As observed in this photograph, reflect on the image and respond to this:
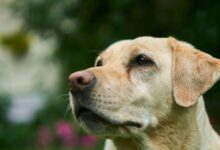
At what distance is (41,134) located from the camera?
1124 cm

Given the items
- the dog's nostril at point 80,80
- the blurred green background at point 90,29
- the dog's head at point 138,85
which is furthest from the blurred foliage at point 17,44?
the dog's nostril at point 80,80

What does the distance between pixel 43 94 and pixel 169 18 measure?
4.94 m

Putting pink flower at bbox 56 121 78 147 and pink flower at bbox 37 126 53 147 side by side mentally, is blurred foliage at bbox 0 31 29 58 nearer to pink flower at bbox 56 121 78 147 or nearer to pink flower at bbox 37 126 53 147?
pink flower at bbox 37 126 53 147

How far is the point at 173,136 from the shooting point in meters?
5.39

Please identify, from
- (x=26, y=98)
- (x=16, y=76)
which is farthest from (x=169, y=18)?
(x=16, y=76)

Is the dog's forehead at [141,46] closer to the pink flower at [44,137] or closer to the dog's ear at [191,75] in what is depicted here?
the dog's ear at [191,75]

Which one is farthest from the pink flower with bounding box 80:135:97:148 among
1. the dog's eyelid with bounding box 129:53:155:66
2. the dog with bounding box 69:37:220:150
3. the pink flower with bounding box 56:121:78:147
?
the dog's eyelid with bounding box 129:53:155:66

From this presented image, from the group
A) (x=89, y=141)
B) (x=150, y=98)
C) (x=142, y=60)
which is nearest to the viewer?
(x=150, y=98)

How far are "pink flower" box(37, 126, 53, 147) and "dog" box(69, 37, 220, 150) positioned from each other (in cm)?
540

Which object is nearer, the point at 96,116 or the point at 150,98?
the point at 96,116

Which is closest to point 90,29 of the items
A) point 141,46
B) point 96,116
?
point 141,46

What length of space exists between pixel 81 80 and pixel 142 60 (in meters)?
0.56

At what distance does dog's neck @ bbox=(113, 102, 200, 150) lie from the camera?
212 inches

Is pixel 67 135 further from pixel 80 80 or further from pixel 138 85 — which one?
pixel 80 80
